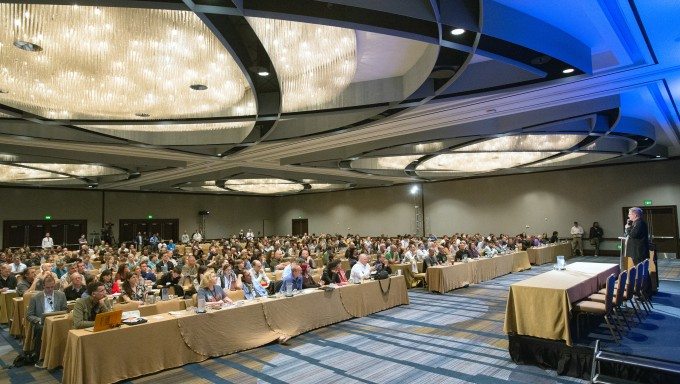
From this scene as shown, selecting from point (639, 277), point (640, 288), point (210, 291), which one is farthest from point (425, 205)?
point (210, 291)

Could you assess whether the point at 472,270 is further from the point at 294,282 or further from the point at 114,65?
the point at 114,65

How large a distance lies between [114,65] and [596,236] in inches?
737

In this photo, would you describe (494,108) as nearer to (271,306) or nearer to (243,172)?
(271,306)

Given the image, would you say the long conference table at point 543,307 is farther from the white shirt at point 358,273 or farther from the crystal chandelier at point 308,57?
the crystal chandelier at point 308,57

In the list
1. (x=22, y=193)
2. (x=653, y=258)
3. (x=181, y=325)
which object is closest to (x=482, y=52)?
(x=181, y=325)

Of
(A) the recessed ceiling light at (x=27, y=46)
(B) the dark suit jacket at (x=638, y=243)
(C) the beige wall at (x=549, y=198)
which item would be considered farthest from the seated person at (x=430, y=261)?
(C) the beige wall at (x=549, y=198)

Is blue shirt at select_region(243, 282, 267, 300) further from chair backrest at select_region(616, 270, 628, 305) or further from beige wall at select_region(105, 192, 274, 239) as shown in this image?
beige wall at select_region(105, 192, 274, 239)

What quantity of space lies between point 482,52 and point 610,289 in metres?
3.57

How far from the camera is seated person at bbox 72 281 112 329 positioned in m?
4.99

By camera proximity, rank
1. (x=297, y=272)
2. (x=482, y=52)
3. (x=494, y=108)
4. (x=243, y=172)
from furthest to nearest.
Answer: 1. (x=243, y=172)
2. (x=494, y=108)
3. (x=297, y=272)
4. (x=482, y=52)

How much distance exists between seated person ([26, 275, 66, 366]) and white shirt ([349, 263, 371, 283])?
4.78m

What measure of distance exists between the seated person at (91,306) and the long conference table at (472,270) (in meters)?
7.11

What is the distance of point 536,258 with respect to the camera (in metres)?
15.6

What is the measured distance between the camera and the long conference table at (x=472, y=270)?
10.2m
